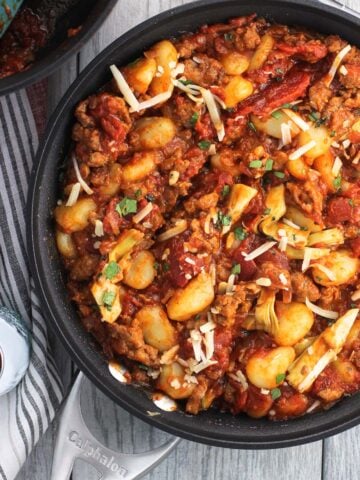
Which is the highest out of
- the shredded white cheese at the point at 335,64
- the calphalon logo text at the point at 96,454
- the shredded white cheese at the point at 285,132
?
the shredded white cheese at the point at 335,64

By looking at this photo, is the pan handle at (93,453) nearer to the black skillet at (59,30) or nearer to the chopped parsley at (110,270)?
the chopped parsley at (110,270)

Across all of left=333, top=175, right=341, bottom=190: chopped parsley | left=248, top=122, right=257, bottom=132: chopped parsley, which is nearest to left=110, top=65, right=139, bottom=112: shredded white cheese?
left=248, top=122, right=257, bottom=132: chopped parsley

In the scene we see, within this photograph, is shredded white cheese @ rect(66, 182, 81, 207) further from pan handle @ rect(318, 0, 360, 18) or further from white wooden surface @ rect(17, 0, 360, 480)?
pan handle @ rect(318, 0, 360, 18)

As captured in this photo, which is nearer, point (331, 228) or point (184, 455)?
point (331, 228)

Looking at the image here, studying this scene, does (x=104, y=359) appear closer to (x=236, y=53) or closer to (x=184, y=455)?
(x=184, y=455)

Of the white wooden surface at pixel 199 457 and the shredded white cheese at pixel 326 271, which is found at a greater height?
the shredded white cheese at pixel 326 271

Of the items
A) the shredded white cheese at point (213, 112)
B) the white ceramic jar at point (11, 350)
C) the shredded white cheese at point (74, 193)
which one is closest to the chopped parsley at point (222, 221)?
the shredded white cheese at point (213, 112)

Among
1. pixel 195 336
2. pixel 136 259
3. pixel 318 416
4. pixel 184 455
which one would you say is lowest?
pixel 184 455

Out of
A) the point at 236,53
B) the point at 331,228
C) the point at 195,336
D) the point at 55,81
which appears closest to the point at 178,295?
the point at 195,336
